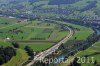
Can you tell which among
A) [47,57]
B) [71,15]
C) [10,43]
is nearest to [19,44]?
[10,43]

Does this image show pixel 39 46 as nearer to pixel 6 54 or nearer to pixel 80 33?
pixel 6 54

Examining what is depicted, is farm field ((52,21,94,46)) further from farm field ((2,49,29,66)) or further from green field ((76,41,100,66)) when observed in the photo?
farm field ((2,49,29,66))

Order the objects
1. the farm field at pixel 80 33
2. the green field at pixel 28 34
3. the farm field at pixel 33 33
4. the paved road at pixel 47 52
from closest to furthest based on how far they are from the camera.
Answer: the paved road at pixel 47 52
the green field at pixel 28 34
the farm field at pixel 33 33
the farm field at pixel 80 33

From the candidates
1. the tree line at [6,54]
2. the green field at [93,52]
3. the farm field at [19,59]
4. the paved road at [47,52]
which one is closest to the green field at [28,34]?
the farm field at [19,59]

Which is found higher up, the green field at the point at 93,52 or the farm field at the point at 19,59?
the farm field at the point at 19,59

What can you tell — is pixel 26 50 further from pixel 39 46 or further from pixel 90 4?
pixel 90 4

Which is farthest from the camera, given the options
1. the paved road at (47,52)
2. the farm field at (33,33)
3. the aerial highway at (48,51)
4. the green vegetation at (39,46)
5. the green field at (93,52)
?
the farm field at (33,33)

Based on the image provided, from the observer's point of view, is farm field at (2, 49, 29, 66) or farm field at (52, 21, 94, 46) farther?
farm field at (52, 21, 94, 46)

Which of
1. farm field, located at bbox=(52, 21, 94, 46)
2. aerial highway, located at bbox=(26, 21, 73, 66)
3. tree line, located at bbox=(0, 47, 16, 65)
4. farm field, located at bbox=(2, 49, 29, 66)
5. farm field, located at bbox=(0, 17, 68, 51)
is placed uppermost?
tree line, located at bbox=(0, 47, 16, 65)

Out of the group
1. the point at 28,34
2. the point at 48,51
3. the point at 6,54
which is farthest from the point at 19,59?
the point at 28,34

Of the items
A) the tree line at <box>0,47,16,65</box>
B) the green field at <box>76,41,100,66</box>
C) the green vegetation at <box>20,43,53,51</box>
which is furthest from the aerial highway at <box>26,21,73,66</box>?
the green field at <box>76,41,100,66</box>

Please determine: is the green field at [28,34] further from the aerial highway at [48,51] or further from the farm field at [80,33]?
the farm field at [80,33]
